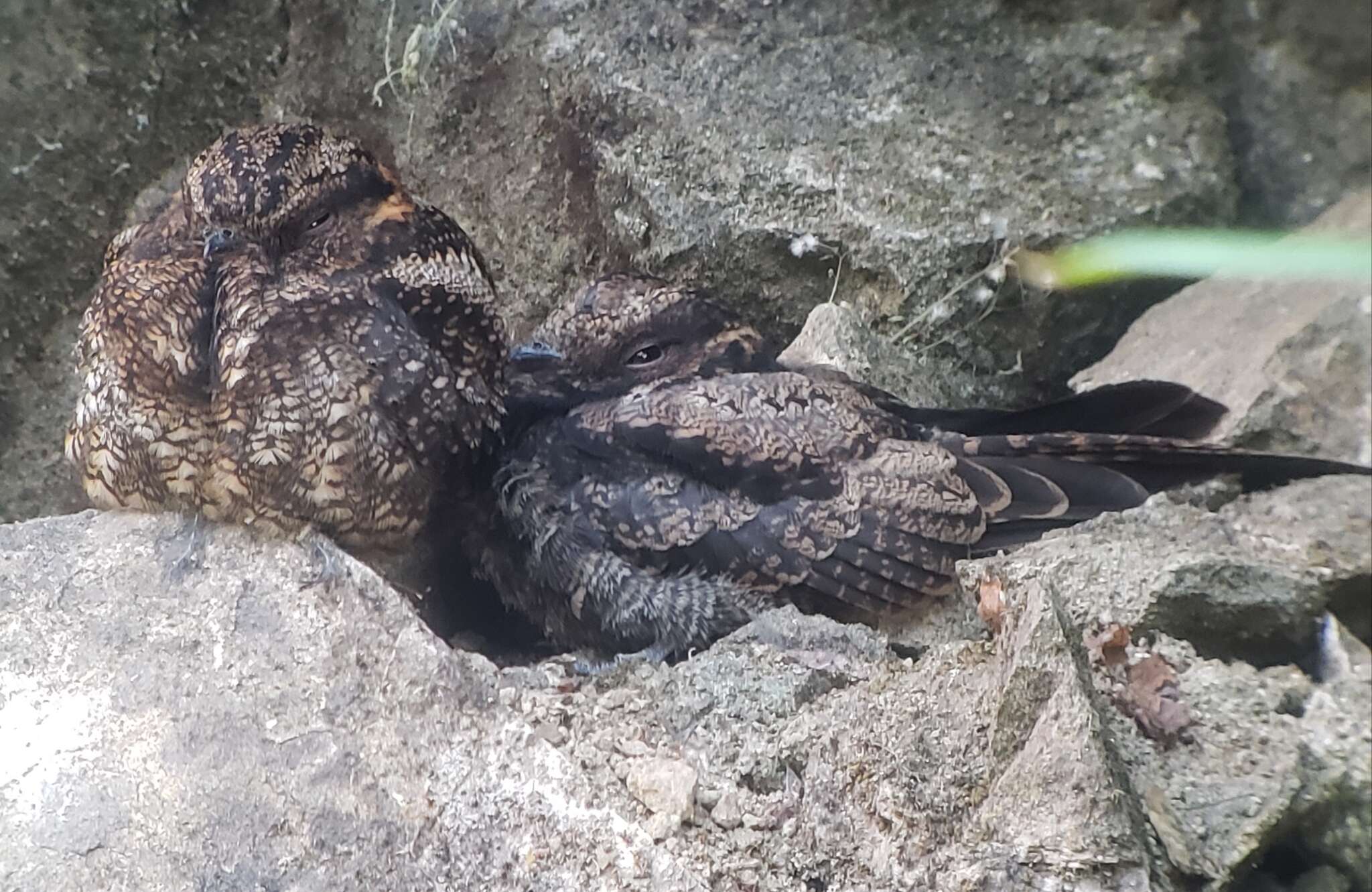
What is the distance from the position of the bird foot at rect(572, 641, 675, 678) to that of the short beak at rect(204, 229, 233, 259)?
0.68m

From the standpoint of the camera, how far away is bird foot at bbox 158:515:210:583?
130cm

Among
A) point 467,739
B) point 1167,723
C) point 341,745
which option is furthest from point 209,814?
point 1167,723

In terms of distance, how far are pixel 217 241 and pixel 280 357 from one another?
18cm

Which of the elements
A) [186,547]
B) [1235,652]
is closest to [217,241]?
[186,547]

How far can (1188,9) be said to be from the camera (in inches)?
80.0

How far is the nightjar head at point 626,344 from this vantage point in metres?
1.68

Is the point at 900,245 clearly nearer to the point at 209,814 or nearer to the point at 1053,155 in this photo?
the point at 1053,155

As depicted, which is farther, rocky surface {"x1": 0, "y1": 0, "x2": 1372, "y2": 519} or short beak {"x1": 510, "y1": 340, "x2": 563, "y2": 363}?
rocky surface {"x1": 0, "y1": 0, "x2": 1372, "y2": 519}

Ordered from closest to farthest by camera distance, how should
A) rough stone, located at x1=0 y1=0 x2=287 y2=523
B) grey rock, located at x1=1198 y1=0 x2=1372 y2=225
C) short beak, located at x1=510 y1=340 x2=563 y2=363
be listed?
short beak, located at x1=510 y1=340 x2=563 y2=363
grey rock, located at x1=1198 y1=0 x2=1372 y2=225
rough stone, located at x1=0 y1=0 x2=287 y2=523

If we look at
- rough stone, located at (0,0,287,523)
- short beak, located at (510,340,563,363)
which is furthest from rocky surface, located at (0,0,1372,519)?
short beak, located at (510,340,563,363)

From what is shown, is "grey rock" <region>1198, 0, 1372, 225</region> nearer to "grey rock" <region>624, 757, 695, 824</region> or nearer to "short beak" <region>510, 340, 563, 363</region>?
"short beak" <region>510, 340, 563, 363</region>

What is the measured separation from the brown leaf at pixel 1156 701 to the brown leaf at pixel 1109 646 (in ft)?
0.07

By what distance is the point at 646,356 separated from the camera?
1.72m

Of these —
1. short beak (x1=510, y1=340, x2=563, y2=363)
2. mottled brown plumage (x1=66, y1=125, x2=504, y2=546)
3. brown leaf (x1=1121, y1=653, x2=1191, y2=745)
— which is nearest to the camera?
brown leaf (x1=1121, y1=653, x2=1191, y2=745)
